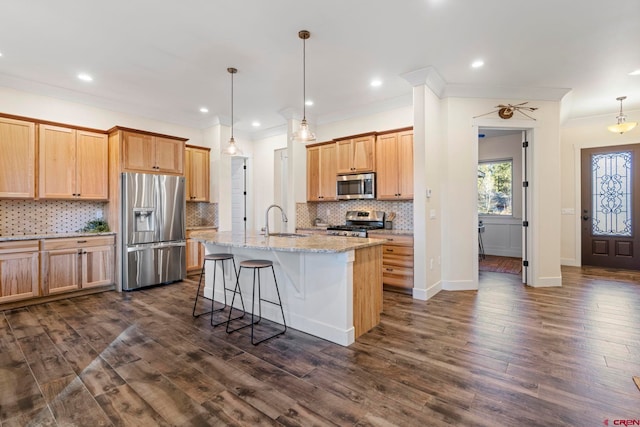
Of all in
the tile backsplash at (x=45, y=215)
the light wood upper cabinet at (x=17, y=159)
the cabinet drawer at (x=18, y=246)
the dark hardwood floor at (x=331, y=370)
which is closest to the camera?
the dark hardwood floor at (x=331, y=370)

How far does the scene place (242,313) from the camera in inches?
141

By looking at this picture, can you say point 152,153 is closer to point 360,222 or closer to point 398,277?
point 360,222

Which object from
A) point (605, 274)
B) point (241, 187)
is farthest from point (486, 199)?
point (241, 187)

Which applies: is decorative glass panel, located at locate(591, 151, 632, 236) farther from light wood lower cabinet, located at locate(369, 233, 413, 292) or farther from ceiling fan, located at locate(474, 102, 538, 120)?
light wood lower cabinet, located at locate(369, 233, 413, 292)

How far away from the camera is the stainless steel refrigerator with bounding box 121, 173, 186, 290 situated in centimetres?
452

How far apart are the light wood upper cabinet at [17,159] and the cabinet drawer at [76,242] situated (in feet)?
2.22

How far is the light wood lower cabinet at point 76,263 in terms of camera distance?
158 inches

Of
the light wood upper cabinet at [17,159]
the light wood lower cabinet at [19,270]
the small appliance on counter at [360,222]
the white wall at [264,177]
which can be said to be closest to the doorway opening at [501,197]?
the small appliance on counter at [360,222]

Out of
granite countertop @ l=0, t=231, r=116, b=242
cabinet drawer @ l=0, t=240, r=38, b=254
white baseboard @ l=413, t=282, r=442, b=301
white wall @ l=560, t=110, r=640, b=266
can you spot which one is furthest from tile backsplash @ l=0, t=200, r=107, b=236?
white wall @ l=560, t=110, r=640, b=266

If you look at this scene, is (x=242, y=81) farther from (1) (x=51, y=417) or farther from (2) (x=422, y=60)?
(1) (x=51, y=417)

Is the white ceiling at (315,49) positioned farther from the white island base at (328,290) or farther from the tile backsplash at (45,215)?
the white island base at (328,290)

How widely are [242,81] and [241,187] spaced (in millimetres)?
3264

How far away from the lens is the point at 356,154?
5.21 m

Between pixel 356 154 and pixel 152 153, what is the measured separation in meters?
3.30
